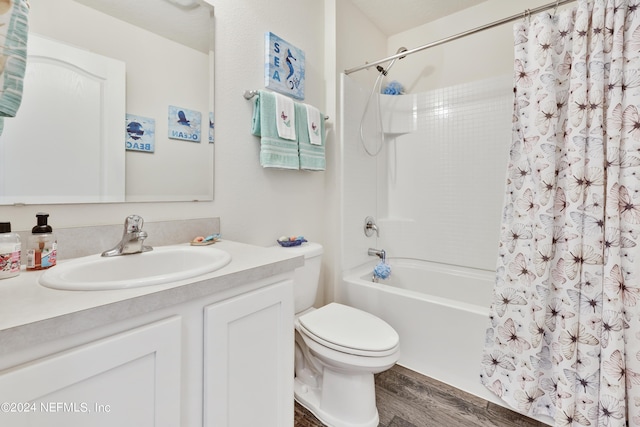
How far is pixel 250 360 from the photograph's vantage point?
33.4 inches

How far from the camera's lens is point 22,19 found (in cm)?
65

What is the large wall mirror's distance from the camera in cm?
88

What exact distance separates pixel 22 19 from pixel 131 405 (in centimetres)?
90

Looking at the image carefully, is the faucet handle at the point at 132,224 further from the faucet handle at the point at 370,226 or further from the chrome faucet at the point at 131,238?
the faucet handle at the point at 370,226

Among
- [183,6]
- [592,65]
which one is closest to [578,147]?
[592,65]

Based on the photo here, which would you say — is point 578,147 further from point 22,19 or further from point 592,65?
point 22,19

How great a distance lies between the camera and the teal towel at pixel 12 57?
0.60m

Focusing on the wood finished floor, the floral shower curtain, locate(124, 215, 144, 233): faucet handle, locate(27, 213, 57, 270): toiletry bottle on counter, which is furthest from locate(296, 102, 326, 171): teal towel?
the wood finished floor

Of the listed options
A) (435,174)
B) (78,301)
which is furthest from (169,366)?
(435,174)

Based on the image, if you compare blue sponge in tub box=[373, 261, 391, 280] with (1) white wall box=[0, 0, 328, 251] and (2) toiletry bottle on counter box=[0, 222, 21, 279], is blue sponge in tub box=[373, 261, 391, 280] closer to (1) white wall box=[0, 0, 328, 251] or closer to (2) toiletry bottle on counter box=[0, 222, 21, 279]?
(1) white wall box=[0, 0, 328, 251]

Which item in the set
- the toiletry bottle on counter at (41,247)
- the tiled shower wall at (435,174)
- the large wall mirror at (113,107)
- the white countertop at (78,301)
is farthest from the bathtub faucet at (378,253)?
the toiletry bottle on counter at (41,247)

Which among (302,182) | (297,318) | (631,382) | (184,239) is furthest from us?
(302,182)

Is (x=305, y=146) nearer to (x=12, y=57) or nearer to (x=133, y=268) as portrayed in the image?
(x=133, y=268)

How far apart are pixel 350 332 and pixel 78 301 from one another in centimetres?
101
